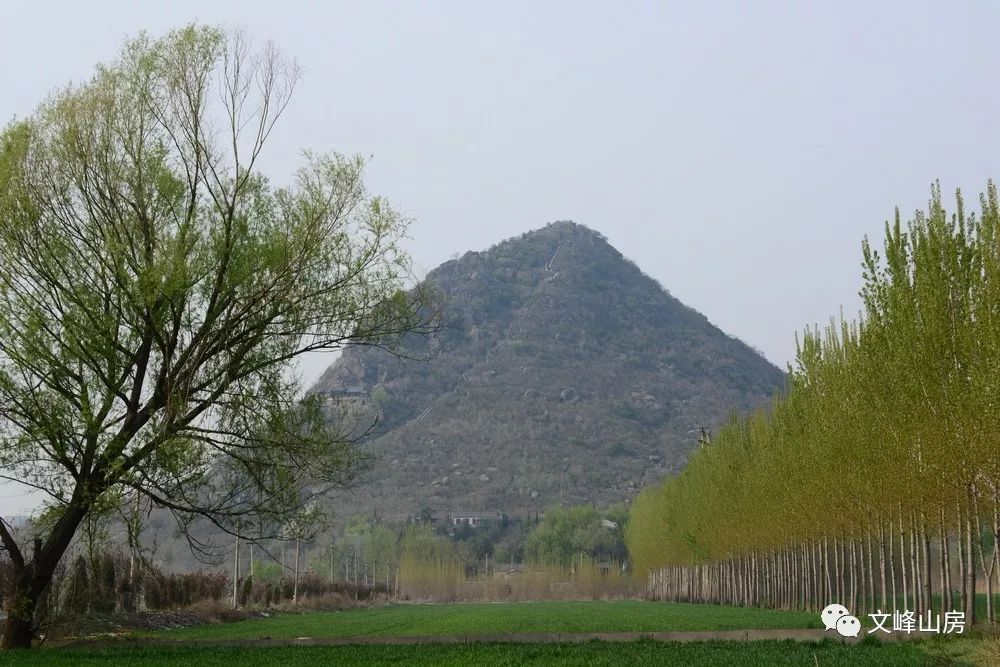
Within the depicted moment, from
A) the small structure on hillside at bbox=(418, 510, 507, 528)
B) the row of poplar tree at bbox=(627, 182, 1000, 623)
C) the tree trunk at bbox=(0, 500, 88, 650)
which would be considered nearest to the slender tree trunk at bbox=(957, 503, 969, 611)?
the row of poplar tree at bbox=(627, 182, 1000, 623)

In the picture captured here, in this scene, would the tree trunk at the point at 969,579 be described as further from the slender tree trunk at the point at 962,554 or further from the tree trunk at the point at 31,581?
the tree trunk at the point at 31,581

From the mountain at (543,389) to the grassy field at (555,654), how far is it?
73358 millimetres

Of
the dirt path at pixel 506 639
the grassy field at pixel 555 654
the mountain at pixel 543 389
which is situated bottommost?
the dirt path at pixel 506 639

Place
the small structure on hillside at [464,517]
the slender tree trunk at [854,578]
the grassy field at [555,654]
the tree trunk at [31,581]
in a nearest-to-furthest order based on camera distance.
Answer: the grassy field at [555,654], the tree trunk at [31,581], the slender tree trunk at [854,578], the small structure on hillside at [464,517]

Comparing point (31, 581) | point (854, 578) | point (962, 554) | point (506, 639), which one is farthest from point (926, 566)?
point (31, 581)

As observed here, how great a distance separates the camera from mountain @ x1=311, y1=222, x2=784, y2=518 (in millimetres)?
118688

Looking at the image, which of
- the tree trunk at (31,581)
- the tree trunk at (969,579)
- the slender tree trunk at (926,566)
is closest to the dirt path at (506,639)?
the tree trunk at (969,579)

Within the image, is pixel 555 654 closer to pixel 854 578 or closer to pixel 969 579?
pixel 969 579

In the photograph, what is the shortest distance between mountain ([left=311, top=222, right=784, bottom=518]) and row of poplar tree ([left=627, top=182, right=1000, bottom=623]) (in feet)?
190

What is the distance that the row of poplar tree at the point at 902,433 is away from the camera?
67.3 ft

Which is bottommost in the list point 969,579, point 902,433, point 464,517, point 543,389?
point 464,517

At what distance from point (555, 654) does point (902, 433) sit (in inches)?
407

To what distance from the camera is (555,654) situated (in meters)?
18.0

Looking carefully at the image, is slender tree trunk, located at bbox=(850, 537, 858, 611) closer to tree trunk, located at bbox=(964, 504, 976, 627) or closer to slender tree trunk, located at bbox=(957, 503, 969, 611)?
slender tree trunk, located at bbox=(957, 503, 969, 611)
